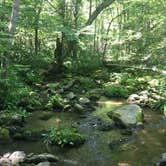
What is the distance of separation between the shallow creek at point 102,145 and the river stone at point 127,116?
306 mm

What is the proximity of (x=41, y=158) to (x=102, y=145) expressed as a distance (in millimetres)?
1821

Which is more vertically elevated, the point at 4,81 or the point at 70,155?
the point at 4,81

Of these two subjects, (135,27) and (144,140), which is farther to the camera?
(135,27)

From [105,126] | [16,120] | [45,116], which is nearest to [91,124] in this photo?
[105,126]

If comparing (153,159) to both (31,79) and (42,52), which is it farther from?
(42,52)

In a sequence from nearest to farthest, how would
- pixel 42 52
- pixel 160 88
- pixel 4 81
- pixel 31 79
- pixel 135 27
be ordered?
pixel 4 81 < pixel 160 88 < pixel 31 79 < pixel 42 52 < pixel 135 27

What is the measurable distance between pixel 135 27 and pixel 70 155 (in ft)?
49.1

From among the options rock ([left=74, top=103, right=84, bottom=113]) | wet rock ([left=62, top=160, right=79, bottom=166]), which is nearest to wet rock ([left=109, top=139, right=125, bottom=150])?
wet rock ([left=62, top=160, right=79, bottom=166])

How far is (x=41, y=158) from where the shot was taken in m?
6.49

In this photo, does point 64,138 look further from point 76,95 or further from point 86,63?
point 86,63

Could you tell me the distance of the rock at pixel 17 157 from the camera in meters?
6.35

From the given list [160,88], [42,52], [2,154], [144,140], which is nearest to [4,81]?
[2,154]

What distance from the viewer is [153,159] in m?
6.88

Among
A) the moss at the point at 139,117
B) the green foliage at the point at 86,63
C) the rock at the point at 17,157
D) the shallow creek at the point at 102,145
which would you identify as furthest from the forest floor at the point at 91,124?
the green foliage at the point at 86,63
